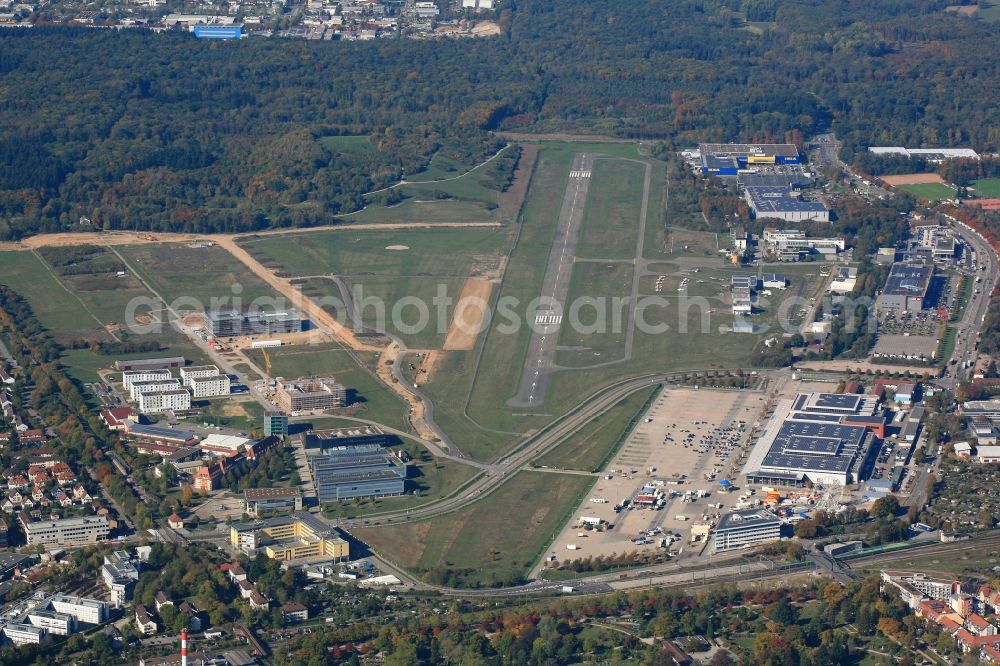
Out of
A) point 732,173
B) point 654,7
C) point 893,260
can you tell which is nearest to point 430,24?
point 654,7

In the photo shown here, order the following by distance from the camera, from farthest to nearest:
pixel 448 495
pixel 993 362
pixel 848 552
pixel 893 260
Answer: pixel 893 260 → pixel 993 362 → pixel 448 495 → pixel 848 552

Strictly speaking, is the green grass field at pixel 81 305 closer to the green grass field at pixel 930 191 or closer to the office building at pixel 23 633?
the office building at pixel 23 633

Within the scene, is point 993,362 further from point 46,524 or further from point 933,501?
point 46,524

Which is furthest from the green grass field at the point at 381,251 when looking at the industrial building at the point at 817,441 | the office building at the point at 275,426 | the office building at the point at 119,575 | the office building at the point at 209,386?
the office building at the point at 119,575

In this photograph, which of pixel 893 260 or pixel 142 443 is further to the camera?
pixel 893 260

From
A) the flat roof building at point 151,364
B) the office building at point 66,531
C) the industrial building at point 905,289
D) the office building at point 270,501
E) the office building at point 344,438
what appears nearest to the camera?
the office building at point 66,531
